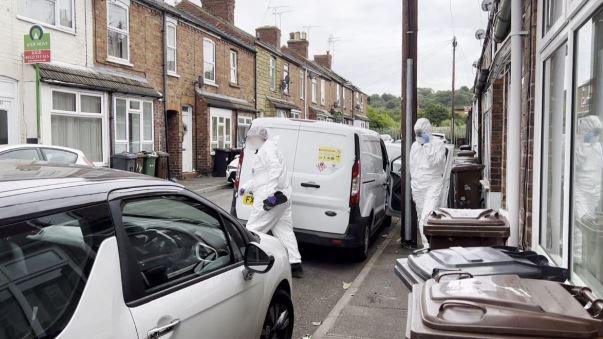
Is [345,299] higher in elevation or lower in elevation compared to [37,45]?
lower

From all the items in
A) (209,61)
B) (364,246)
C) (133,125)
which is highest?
(209,61)

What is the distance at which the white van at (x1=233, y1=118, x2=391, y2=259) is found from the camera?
6793mm

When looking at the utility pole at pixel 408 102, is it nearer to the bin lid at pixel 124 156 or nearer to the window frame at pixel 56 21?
the bin lid at pixel 124 156

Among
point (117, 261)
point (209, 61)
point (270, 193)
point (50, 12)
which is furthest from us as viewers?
point (209, 61)

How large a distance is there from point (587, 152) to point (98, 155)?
1385cm

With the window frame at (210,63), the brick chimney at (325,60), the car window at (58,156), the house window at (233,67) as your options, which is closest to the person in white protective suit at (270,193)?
the car window at (58,156)

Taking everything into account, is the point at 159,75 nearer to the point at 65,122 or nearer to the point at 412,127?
the point at 65,122

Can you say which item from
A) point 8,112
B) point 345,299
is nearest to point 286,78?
point 8,112

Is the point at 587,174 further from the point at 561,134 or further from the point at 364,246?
the point at 364,246

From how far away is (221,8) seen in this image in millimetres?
24797

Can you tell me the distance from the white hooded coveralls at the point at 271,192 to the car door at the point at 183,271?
110 inches

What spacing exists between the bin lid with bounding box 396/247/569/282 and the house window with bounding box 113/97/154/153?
45.2ft

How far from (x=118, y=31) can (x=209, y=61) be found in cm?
593

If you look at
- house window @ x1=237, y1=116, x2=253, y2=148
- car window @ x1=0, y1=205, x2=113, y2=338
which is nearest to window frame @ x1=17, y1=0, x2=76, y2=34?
house window @ x1=237, y1=116, x2=253, y2=148
